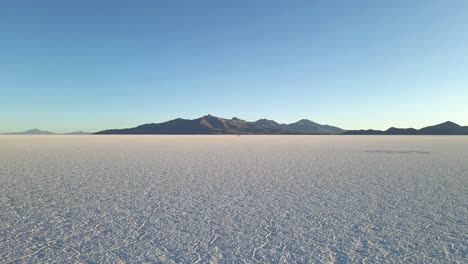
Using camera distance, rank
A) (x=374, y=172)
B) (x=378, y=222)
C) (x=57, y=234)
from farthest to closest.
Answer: (x=374, y=172)
(x=378, y=222)
(x=57, y=234)

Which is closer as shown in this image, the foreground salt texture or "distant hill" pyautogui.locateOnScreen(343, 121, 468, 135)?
the foreground salt texture

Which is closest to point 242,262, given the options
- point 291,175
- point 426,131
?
point 291,175

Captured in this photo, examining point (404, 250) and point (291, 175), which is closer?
point (404, 250)

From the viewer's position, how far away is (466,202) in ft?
19.9

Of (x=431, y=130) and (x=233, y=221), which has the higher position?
(x=431, y=130)

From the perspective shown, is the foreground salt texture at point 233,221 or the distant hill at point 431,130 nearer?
the foreground salt texture at point 233,221

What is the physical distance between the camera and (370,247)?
3.80 m

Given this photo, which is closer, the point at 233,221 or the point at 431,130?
the point at 233,221

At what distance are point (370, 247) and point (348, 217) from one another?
1231 mm

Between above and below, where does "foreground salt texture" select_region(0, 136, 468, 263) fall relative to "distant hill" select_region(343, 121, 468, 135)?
below

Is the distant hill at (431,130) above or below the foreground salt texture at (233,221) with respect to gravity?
above

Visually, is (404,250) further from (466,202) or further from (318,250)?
(466,202)

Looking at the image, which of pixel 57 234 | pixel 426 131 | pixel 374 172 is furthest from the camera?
pixel 426 131

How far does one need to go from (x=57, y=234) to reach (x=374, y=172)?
9.69 metres
